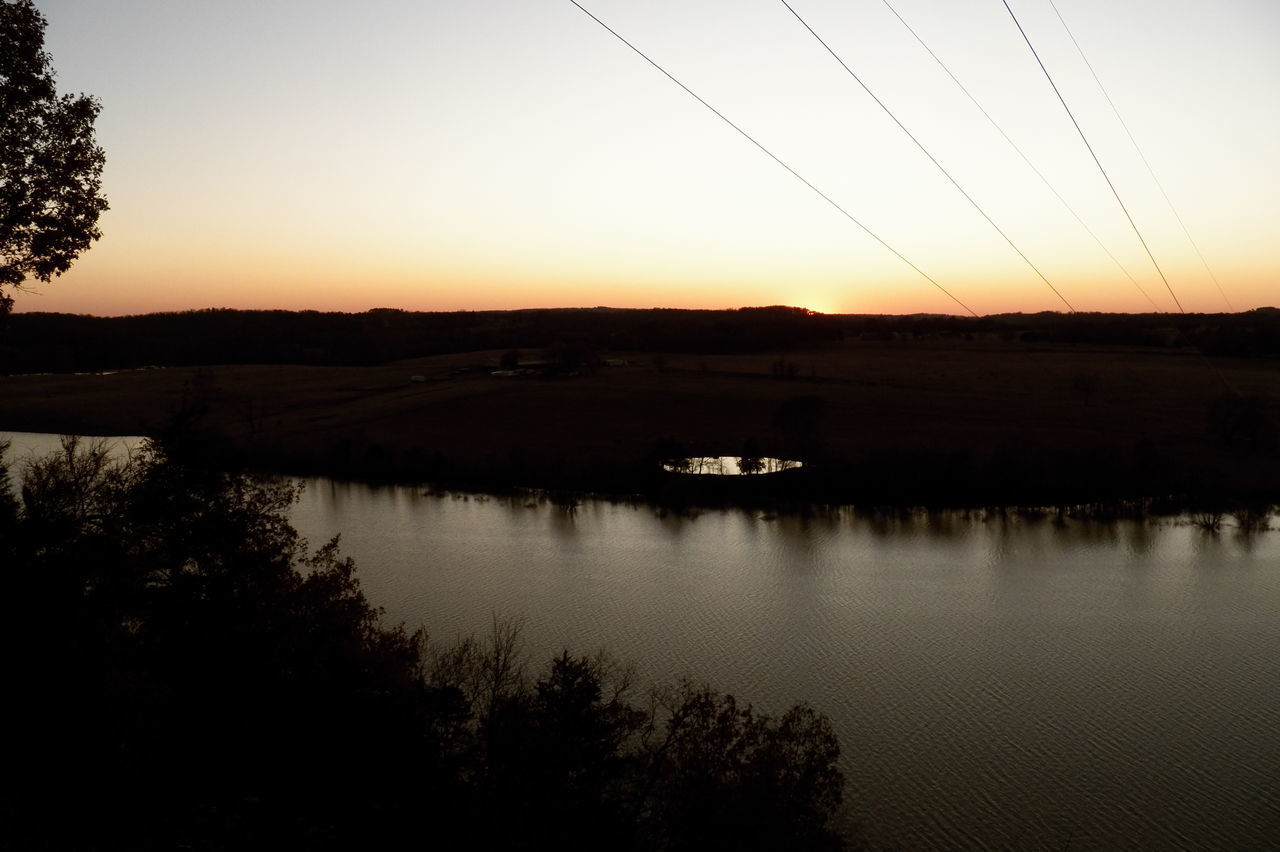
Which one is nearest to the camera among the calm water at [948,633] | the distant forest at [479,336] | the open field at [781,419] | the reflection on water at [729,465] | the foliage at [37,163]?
the foliage at [37,163]

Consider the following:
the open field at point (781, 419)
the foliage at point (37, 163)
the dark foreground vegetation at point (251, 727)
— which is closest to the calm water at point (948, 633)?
the dark foreground vegetation at point (251, 727)

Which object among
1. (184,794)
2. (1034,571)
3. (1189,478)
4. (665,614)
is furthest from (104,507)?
(1189,478)

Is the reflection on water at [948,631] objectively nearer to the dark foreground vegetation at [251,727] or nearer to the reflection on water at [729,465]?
the dark foreground vegetation at [251,727]

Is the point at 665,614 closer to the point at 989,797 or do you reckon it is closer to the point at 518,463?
the point at 989,797

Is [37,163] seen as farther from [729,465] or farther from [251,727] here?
[729,465]

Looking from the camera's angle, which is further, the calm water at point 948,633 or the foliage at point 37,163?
the calm water at point 948,633

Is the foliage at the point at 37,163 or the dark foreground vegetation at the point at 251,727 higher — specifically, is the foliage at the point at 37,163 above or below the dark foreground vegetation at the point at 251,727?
above

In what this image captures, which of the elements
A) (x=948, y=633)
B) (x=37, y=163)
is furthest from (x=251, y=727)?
(x=948, y=633)
